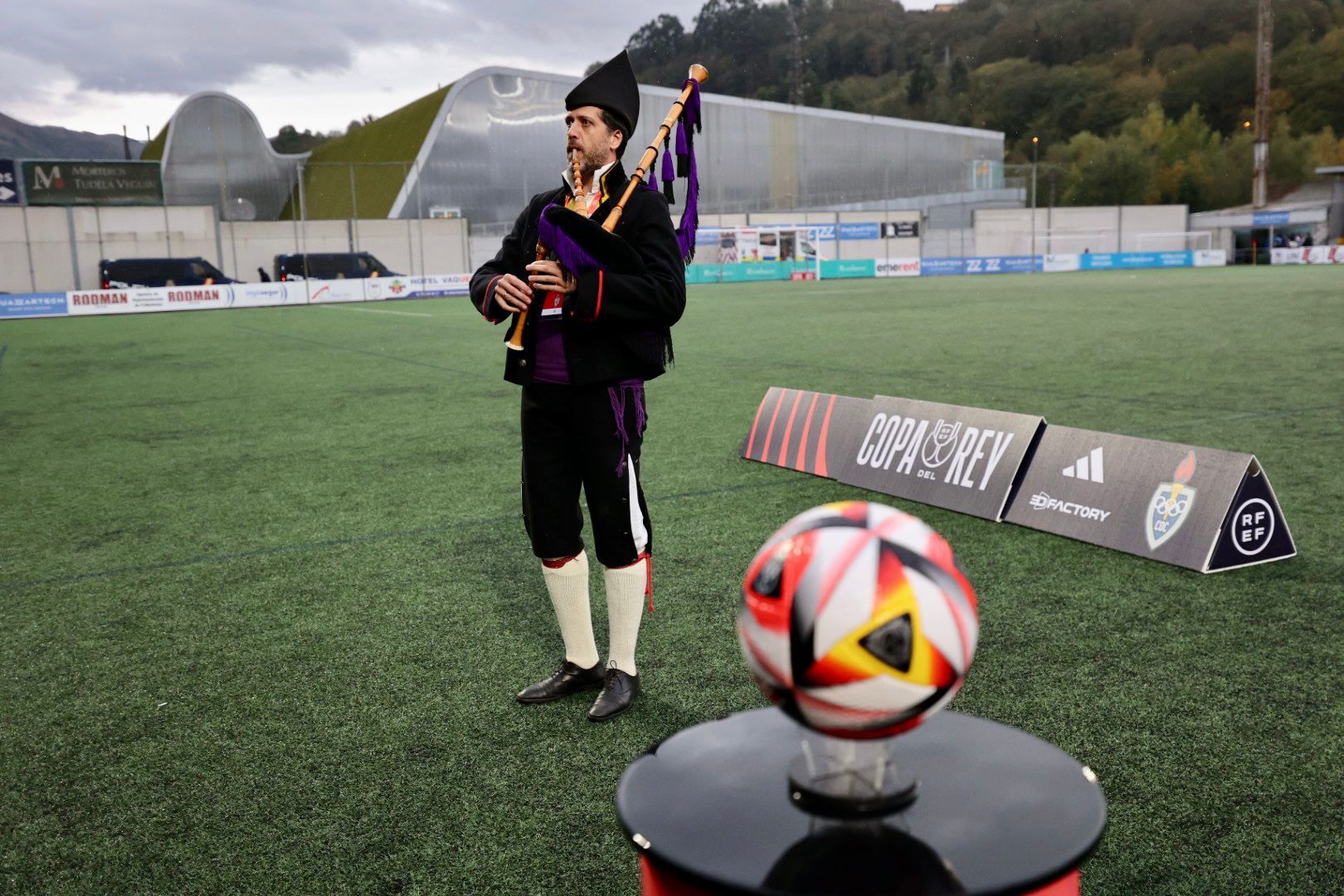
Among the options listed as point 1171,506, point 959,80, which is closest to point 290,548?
point 1171,506

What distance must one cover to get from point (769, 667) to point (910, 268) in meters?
45.7

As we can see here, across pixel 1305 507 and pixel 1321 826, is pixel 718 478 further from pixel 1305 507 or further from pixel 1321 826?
pixel 1321 826

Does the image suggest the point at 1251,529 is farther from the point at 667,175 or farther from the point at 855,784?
the point at 855,784

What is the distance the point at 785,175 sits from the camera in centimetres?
5847

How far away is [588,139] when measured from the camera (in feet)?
10.3

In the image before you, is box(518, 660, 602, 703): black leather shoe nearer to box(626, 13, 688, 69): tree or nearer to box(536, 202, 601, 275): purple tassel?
box(536, 202, 601, 275): purple tassel

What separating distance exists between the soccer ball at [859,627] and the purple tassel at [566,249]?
1737 millimetres

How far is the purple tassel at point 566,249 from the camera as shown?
2932 millimetres

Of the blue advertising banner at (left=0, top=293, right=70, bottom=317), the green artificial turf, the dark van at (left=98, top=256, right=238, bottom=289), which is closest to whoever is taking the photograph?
the green artificial turf

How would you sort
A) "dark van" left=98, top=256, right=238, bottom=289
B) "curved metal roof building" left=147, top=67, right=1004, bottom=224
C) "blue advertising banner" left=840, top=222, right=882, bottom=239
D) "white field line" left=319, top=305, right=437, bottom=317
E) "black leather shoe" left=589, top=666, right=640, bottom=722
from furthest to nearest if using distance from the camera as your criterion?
1. "curved metal roof building" left=147, top=67, right=1004, bottom=224
2. "blue advertising banner" left=840, top=222, right=882, bottom=239
3. "dark van" left=98, top=256, right=238, bottom=289
4. "white field line" left=319, top=305, right=437, bottom=317
5. "black leather shoe" left=589, top=666, right=640, bottom=722

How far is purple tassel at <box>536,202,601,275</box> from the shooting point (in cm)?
293

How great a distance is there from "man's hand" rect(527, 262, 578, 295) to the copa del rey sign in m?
3.20

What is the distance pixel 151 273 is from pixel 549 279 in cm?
3422

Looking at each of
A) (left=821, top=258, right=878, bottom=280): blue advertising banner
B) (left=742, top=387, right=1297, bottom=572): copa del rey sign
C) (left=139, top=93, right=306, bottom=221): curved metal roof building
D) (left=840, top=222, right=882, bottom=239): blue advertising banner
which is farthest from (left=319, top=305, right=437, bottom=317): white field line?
(left=139, top=93, right=306, bottom=221): curved metal roof building
